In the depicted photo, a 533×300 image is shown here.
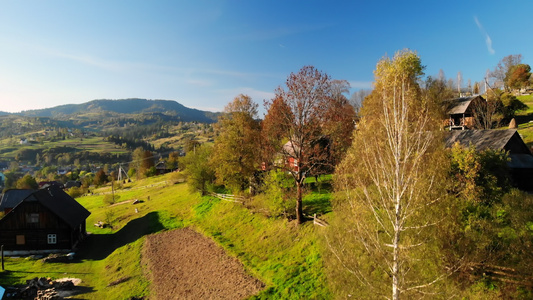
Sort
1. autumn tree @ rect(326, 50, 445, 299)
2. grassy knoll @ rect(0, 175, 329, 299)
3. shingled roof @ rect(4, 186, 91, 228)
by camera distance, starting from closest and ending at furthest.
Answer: autumn tree @ rect(326, 50, 445, 299), grassy knoll @ rect(0, 175, 329, 299), shingled roof @ rect(4, 186, 91, 228)

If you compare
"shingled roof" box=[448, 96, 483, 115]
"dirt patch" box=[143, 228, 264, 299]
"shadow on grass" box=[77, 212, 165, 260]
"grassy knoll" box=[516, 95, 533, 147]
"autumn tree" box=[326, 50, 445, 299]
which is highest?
"shingled roof" box=[448, 96, 483, 115]

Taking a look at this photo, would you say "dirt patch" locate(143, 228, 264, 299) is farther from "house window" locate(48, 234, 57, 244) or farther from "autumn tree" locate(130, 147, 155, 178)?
"autumn tree" locate(130, 147, 155, 178)

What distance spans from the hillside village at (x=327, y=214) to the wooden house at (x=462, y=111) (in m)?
0.29

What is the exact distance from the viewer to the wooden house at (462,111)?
157ft

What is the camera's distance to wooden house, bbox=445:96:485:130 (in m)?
47.9

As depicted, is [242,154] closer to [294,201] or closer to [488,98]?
[294,201]

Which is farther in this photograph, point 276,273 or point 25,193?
point 25,193

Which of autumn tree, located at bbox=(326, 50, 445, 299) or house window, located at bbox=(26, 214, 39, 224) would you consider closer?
autumn tree, located at bbox=(326, 50, 445, 299)

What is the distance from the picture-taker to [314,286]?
17109mm

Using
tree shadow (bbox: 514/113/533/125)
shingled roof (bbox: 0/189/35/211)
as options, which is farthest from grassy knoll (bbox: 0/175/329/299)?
tree shadow (bbox: 514/113/533/125)

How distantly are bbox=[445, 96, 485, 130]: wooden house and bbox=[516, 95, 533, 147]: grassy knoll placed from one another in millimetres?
7121

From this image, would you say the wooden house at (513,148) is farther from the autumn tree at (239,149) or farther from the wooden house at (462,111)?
the wooden house at (462,111)

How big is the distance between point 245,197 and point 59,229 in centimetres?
2608

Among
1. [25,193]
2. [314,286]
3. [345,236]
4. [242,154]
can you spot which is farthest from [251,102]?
[25,193]
